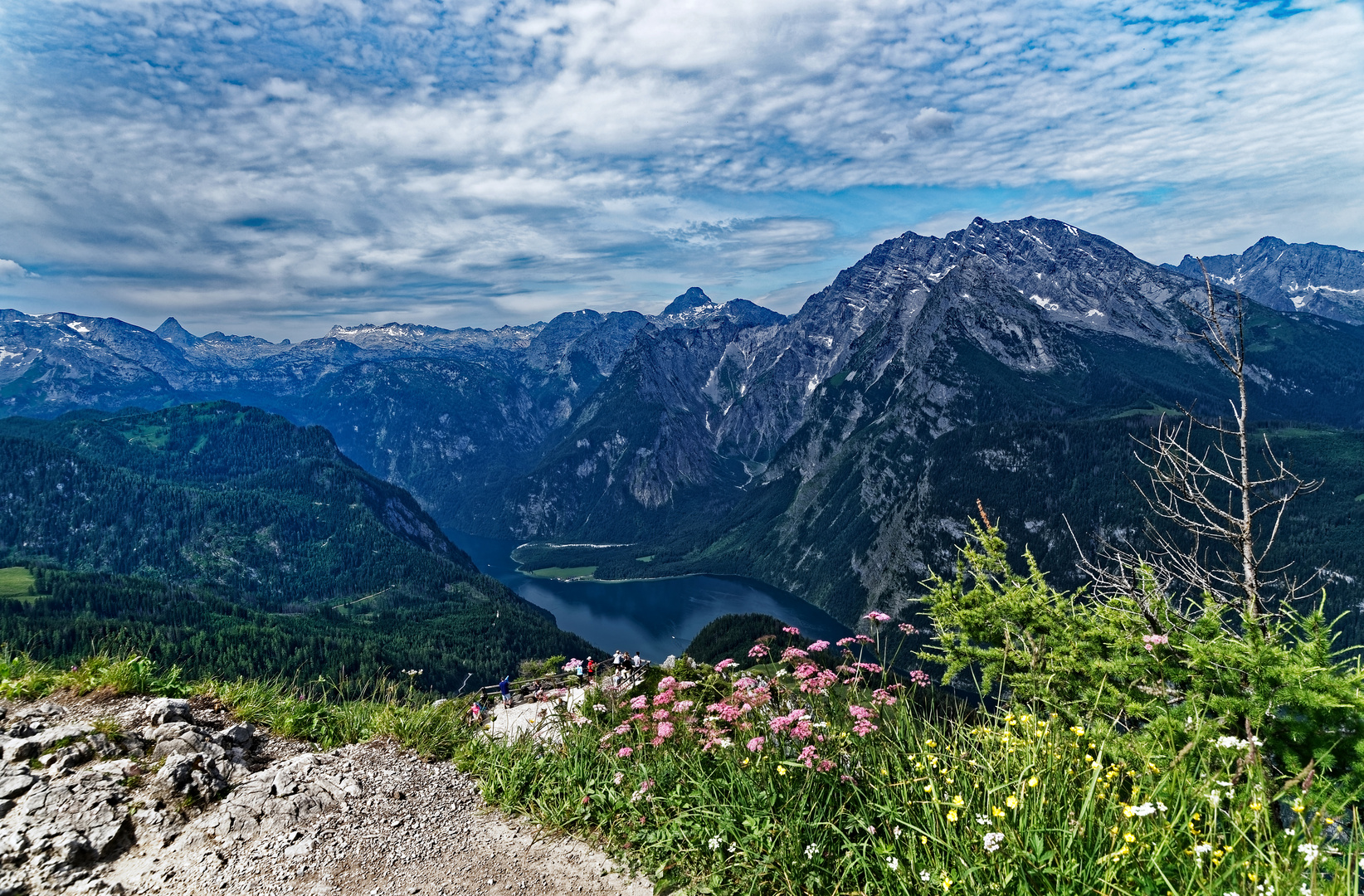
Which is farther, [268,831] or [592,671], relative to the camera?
[592,671]

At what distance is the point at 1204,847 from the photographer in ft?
16.8

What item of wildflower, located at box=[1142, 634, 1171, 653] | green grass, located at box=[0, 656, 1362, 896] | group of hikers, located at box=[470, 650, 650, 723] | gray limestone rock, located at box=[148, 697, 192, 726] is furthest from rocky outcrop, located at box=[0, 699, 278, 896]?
wildflower, located at box=[1142, 634, 1171, 653]

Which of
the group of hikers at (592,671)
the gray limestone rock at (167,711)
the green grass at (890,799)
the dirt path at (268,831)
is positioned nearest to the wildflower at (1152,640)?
the green grass at (890,799)

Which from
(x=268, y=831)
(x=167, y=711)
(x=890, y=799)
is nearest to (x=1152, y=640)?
(x=890, y=799)

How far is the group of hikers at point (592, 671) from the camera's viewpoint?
18328mm

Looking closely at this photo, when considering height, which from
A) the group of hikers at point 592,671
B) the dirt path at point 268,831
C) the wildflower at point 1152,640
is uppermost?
the wildflower at point 1152,640

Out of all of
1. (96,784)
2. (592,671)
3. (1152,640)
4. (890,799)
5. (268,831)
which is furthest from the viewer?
(592,671)

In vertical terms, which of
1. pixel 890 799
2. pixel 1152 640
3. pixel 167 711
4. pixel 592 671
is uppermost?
pixel 890 799

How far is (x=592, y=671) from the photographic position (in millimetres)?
25984

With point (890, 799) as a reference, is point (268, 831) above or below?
below

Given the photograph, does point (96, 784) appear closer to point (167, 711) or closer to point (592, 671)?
point (167, 711)

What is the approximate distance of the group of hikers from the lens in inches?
722

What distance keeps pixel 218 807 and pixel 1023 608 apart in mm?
19428

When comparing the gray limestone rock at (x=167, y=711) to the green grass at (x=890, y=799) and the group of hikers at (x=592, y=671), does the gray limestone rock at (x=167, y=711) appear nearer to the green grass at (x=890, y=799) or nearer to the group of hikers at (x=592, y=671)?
the green grass at (x=890, y=799)
